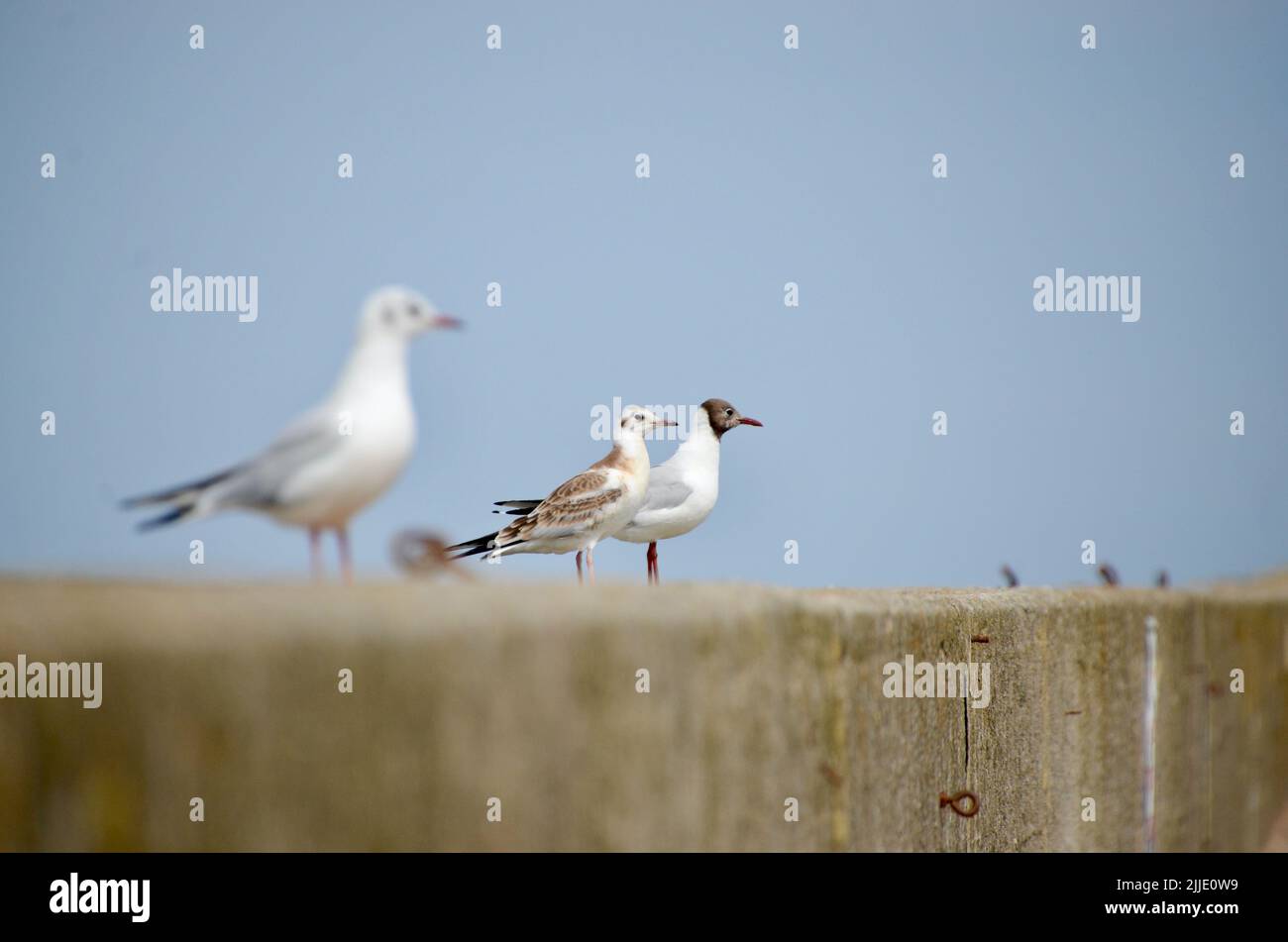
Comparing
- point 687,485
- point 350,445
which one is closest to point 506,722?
point 350,445

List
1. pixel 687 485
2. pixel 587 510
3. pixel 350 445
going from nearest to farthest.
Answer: pixel 350 445 < pixel 587 510 < pixel 687 485

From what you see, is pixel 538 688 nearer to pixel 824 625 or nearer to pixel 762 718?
pixel 762 718

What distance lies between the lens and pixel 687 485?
30.0 ft

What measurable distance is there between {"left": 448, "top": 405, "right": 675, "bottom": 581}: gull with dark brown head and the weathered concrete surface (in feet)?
3.76

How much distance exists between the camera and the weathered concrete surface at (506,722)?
116 inches

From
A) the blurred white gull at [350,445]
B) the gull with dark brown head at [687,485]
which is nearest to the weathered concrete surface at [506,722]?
the blurred white gull at [350,445]

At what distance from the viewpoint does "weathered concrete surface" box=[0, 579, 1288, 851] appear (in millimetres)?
2939

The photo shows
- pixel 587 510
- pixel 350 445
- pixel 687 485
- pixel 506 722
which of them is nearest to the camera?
pixel 350 445

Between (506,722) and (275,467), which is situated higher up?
(275,467)

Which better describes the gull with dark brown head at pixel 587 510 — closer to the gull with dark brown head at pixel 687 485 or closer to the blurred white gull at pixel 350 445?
the gull with dark brown head at pixel 687 485

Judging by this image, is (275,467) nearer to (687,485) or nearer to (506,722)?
(506,722)

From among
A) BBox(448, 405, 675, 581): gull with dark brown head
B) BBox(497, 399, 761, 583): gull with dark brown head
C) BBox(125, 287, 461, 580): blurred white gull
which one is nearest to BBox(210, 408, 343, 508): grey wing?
BBox(125, 287, 461, 580): blurred white gull

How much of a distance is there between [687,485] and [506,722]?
17.6ft

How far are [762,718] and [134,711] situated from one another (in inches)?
112
